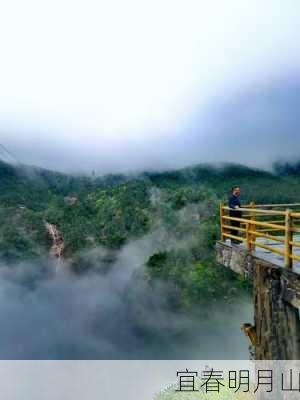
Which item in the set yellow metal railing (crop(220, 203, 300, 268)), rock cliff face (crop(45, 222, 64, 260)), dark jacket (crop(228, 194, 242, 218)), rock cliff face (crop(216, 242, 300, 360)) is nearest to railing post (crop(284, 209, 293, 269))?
yellow metal railing (crop(220, 203, 300, 268))

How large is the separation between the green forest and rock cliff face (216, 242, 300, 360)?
1970 centimetres

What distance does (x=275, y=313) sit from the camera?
22.7 feet

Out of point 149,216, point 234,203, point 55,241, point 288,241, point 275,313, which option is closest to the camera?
point 288,241

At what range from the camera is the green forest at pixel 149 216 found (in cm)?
3002

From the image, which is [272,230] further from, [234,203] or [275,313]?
[275,313]

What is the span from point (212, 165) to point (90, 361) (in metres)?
65.2

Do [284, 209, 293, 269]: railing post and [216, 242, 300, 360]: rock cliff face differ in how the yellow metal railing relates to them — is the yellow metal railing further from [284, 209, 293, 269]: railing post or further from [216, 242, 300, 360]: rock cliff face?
[216, 242, 300, 360]: rock cliff face

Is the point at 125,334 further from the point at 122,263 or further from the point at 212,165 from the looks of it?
the point at 212,165

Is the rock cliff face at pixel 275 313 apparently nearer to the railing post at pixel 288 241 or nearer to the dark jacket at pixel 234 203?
the railing post at pixel 288 241

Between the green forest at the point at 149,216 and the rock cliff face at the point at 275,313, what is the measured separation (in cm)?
1970

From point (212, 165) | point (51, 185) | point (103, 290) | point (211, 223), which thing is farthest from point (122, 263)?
point (212, 165)

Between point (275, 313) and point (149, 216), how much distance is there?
47159 mm

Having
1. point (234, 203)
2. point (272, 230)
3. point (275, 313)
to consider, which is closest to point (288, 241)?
point (275, 313)

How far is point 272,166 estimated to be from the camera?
99.4 meters
